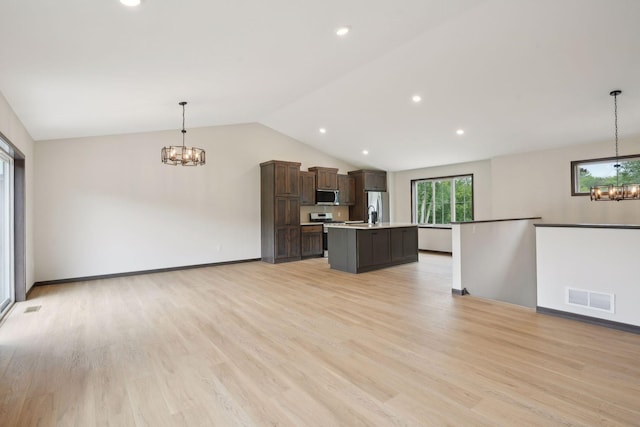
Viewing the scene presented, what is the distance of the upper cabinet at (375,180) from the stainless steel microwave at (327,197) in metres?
1.02

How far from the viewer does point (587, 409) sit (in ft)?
6.33

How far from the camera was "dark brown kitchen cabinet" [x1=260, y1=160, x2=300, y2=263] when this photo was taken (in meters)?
7.46

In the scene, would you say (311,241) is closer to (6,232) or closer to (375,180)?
(375,180)

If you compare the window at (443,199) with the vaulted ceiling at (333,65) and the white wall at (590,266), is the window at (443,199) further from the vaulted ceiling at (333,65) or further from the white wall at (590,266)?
the white wall at (590,266)

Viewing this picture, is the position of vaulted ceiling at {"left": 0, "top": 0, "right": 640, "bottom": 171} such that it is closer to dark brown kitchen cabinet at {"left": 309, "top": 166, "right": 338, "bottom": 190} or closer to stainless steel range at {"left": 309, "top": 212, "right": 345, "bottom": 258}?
dark brown kitchen cabinet at {"left": 309, "top": 166, "right": 338, "bottom": 190}

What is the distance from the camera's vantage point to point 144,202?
6.28m

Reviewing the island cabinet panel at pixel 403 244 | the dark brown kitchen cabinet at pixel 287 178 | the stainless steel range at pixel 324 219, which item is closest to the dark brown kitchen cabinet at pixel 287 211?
the dark brown kitchen cabinet at pixel 287 178

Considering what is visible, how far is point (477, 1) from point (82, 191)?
6.57 meters

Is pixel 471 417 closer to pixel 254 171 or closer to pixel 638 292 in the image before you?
pixel 638 292

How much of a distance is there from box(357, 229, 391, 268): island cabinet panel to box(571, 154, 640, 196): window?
3.81 metres

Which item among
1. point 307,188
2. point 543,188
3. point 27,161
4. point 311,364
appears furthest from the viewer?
point 307,188

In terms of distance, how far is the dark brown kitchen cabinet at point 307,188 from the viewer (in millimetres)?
8266

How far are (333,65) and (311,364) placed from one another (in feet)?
12.3

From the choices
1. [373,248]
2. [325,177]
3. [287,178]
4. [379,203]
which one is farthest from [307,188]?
[373,248]
